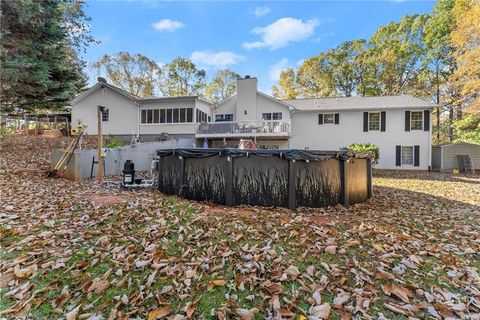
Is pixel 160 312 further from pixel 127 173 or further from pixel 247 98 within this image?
pixel 247 98

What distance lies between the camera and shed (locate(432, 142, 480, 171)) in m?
17.1

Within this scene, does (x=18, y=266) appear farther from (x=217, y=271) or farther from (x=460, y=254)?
(x=460, y=254)

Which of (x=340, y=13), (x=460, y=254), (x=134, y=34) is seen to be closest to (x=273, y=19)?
(x=340, y=13)

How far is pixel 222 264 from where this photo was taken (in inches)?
125

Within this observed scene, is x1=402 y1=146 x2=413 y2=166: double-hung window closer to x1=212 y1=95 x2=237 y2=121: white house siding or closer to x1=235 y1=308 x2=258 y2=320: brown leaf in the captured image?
x1=212 y1=95 x2=237 y2=121: white house siding

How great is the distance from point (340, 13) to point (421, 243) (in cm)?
1023

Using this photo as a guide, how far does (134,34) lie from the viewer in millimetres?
11828

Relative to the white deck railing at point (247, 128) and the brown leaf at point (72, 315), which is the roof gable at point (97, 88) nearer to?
the white deck railing at point (247, 128)

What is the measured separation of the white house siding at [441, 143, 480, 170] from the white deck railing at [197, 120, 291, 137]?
11.0m

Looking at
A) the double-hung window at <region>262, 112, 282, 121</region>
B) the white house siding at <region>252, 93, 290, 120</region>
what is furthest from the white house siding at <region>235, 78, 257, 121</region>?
the double-hung window at <region>262, 112, 282, 121</region>

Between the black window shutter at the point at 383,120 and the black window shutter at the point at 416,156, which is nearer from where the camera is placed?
the black window shutter at the point at 416,156

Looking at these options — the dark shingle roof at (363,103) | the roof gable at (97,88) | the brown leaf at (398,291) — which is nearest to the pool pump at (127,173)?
the brown leaf at (398,291)

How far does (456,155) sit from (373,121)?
5.86 metres

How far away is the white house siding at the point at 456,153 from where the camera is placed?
17.1 m
